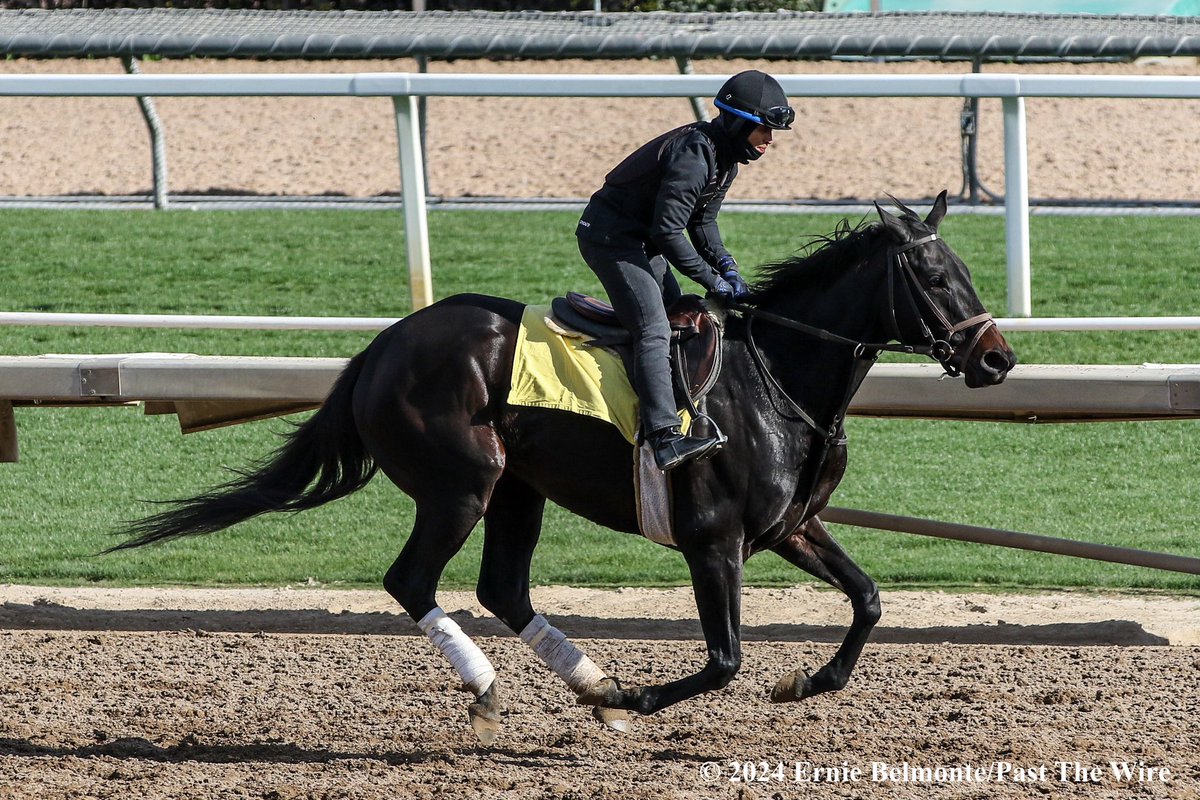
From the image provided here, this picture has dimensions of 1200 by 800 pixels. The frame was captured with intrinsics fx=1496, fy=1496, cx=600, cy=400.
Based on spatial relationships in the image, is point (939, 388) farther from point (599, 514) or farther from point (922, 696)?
point (599, 514)

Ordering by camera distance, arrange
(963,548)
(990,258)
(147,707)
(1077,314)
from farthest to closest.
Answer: (990,258) < (1077,314) < (963,548) < (147,707)

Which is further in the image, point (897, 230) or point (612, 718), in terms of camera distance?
point (612, 718)

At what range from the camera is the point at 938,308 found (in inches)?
186

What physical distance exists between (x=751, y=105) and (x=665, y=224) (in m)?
0.47

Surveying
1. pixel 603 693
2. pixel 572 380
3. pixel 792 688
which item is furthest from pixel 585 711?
pixel 572 380

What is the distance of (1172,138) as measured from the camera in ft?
45.7

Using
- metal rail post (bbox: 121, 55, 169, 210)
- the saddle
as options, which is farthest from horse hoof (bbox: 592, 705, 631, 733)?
metal rail post (bbox: 121, 55, 169, 210)

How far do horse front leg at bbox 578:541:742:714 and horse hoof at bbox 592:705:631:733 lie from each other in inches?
9.3

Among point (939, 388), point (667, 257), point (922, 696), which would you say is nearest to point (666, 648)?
point (922, 696)

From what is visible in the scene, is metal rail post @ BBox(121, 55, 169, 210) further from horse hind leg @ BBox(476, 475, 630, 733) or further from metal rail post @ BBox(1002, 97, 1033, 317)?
metal rail post @ BBox(1002, 97, 1033, 317)

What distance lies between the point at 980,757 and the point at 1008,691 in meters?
0.77

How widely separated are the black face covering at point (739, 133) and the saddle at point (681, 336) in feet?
1.68

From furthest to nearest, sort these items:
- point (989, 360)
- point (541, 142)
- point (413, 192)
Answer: point (541, 142), point (413, 192), point (989, 360)
